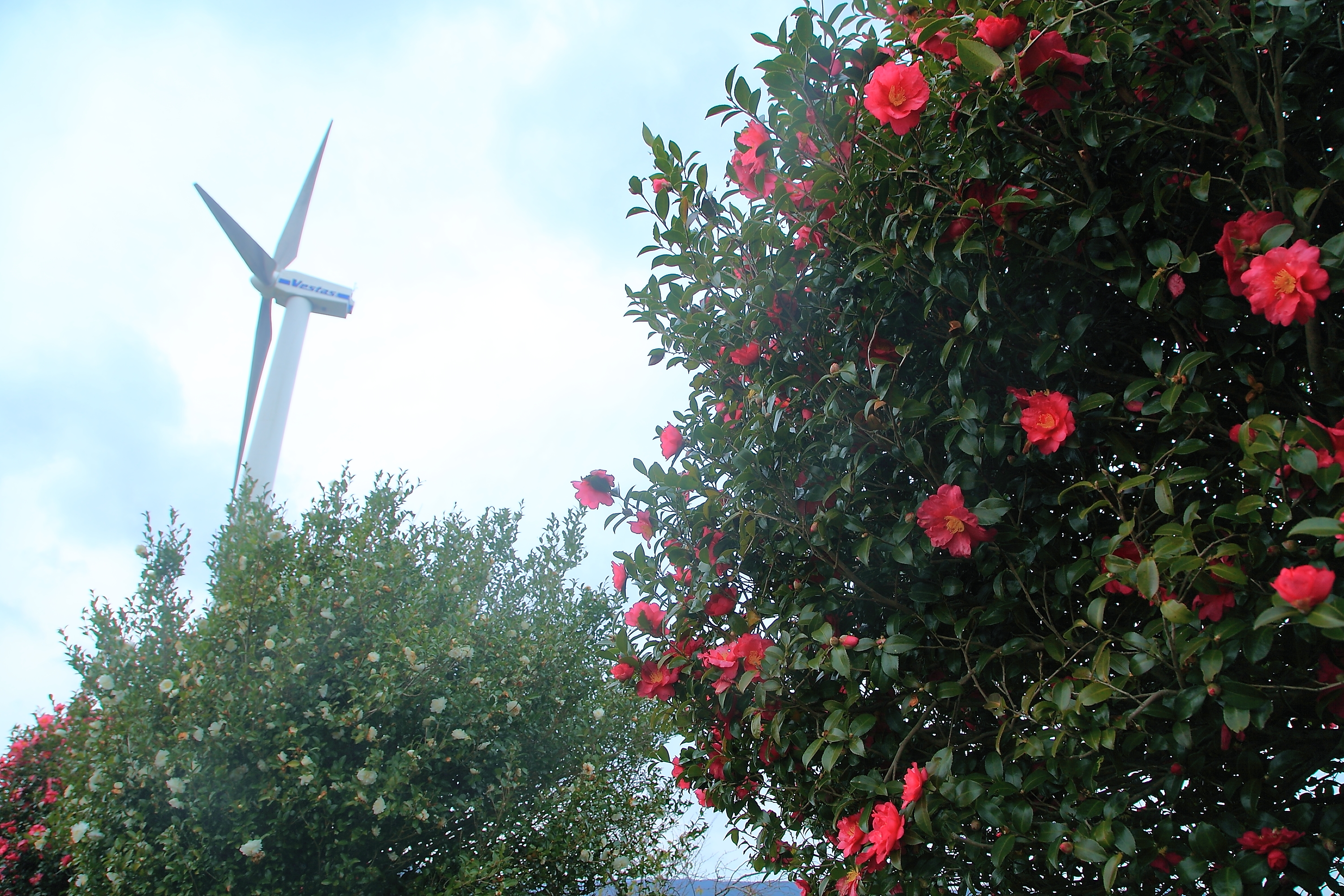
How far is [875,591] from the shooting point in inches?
65.7

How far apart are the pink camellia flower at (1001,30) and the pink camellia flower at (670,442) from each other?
3.95 feet

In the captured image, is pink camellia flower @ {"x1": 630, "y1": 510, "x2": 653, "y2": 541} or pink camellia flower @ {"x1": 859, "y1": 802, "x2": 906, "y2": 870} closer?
pink camellia flower @ {"x1": 859, "y1": 802, "x2": 906, "y2": 870}

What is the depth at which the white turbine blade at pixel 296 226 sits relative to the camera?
35.8 feet

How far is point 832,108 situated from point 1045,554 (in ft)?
3.63

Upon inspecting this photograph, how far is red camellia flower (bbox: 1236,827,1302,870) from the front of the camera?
1232 mm

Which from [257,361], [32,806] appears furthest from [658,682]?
[257,361]

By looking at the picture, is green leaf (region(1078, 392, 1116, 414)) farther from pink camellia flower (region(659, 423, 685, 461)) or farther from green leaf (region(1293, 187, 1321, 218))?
pink camellia flower (region(659, 423, 685, 461))

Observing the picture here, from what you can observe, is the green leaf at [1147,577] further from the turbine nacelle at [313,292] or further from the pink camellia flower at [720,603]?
the turbine nacelle at [313,292]

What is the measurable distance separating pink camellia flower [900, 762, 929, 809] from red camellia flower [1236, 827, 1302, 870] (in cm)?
53

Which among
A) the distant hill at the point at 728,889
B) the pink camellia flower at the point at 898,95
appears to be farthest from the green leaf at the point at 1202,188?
the distant hill at the point at 728,889

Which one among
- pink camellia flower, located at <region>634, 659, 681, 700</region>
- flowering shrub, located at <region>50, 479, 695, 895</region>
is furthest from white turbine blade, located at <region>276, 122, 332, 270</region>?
pink camellia flower, located at <region>634, 659, 681, 700</region>

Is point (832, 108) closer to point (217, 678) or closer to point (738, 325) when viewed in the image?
point (738, 325)

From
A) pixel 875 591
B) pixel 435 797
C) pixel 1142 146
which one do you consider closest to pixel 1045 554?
pixel 875 591

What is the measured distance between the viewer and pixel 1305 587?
3.23ft
